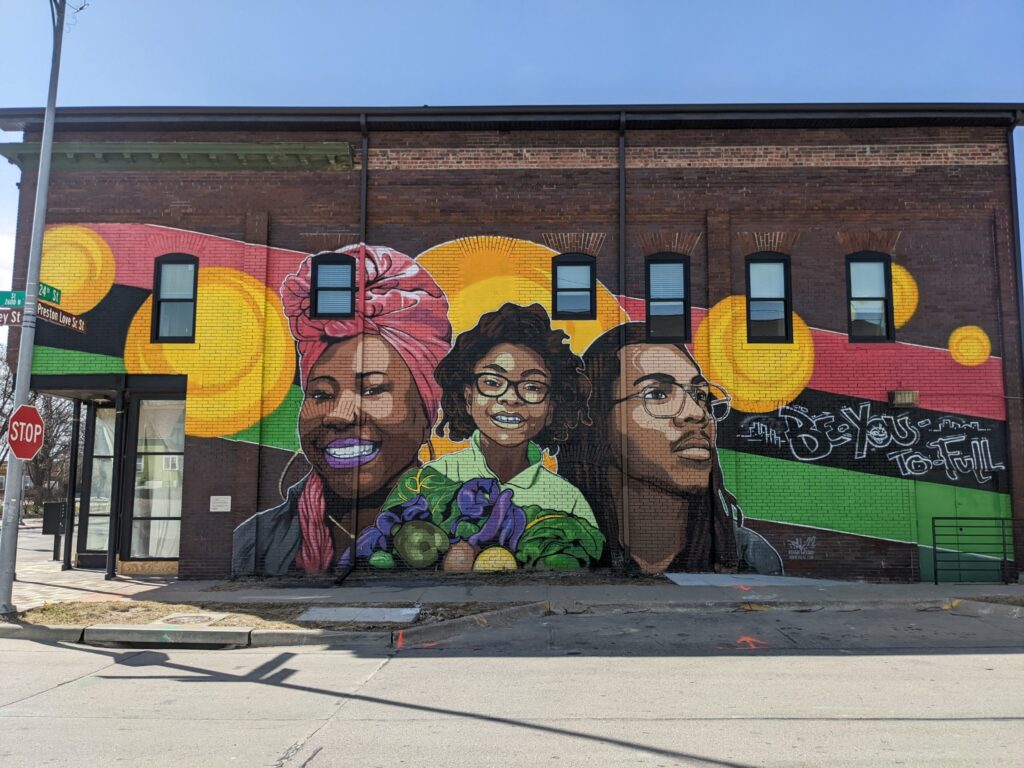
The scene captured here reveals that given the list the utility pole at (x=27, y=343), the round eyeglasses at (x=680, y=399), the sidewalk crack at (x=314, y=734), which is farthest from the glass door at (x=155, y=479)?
the round eyeglasses at (x=680, y=399)

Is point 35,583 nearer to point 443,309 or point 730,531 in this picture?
point 443,309

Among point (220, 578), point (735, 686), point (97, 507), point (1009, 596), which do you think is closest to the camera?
point (735, 686)

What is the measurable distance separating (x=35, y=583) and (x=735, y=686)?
11488mm

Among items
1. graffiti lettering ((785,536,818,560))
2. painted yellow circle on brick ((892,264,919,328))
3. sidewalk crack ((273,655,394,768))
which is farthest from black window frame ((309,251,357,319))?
painted yellow circle on brick ((892,264,919,328))

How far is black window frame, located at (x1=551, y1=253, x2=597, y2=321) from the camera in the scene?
45.5ft

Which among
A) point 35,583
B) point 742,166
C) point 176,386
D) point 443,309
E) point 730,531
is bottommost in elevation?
point 35,583

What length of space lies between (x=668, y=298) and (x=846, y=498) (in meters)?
4.65

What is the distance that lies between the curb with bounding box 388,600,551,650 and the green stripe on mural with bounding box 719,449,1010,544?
469cm

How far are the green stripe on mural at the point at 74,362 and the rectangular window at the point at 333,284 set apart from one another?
3629 mm

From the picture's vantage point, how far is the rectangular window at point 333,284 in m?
14.0

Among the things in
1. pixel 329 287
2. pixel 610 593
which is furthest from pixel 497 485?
pixel 329 287

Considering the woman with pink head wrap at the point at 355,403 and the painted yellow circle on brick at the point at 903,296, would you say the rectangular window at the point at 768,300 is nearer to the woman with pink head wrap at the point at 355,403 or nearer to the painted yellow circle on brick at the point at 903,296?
the painted yellow circle on brick at the point at 903,296

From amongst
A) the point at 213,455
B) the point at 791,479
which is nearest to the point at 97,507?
the point at 213,455

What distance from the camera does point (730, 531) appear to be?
1342cm
